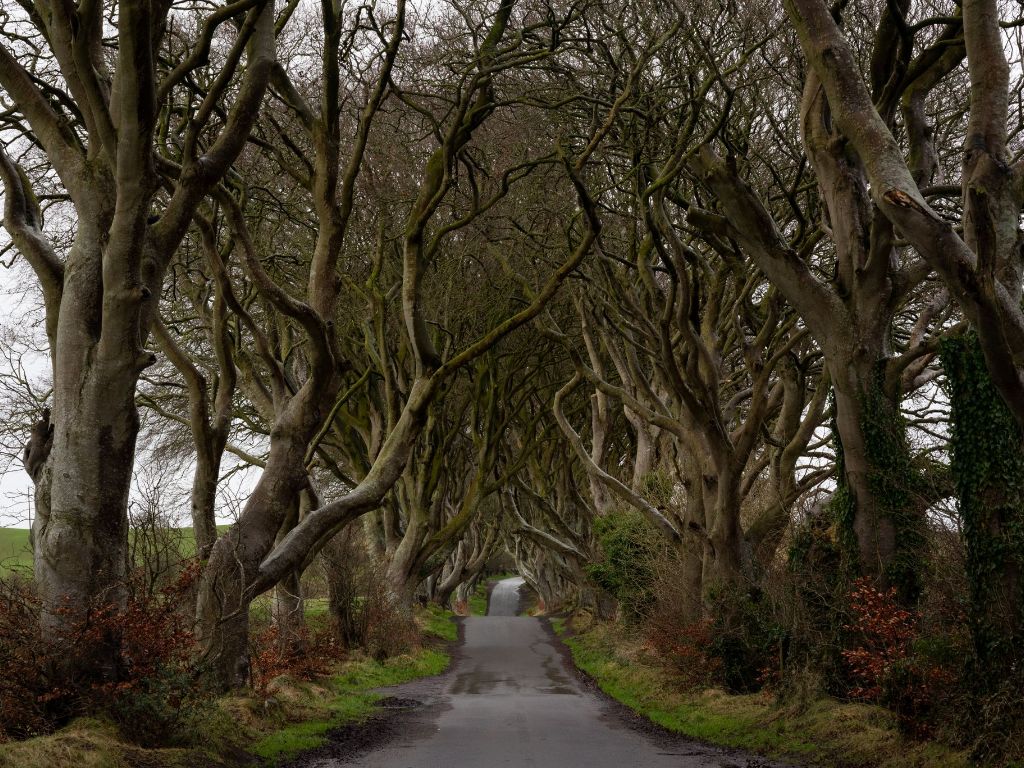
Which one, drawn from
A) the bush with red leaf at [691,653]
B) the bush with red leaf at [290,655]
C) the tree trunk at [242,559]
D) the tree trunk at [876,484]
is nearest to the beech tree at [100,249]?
the tree trunk at [242,559]

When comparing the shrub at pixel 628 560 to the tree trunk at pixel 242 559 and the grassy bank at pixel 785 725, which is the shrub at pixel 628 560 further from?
the tree trunk at pixel 242 559

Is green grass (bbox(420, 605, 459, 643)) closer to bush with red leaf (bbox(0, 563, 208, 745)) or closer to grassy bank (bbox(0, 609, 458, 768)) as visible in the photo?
grassy bank (bbox(0, 609, 458, 768))

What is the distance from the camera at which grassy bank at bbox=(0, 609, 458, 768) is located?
24.8ft

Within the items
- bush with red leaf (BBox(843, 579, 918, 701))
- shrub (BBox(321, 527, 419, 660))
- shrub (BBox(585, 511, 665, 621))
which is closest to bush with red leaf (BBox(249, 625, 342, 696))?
shrub (BBox(321, 527, 419, 660))

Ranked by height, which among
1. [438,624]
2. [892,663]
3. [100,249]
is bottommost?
[438,624]

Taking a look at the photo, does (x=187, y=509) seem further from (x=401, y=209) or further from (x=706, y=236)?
(x=706, y=236)

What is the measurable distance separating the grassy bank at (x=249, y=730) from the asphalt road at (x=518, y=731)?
2.34ft

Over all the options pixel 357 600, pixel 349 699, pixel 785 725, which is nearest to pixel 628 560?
pixel 357 600

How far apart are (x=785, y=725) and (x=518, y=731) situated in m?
3.41

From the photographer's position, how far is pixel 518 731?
1286 cm

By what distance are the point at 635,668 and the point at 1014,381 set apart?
43.8 ft

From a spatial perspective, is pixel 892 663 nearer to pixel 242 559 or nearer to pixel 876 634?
pixel 876 634

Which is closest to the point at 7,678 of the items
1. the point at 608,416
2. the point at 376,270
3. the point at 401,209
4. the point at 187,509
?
the point at 187,509

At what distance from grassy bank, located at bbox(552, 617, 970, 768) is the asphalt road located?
19.2 inches
